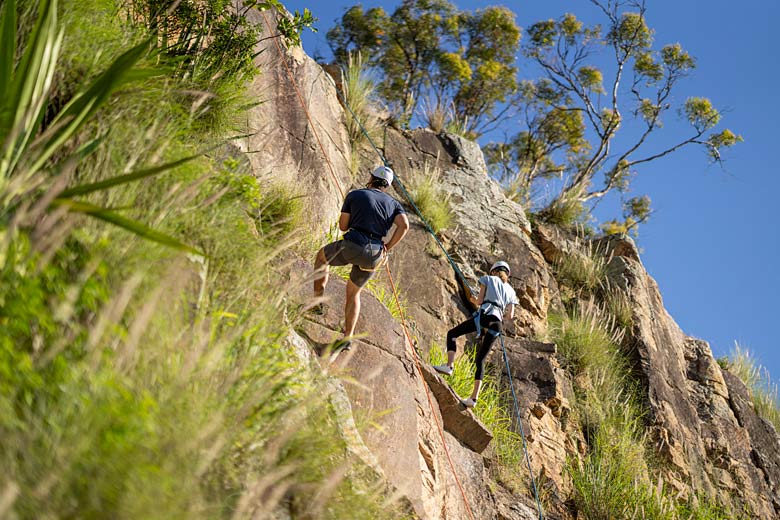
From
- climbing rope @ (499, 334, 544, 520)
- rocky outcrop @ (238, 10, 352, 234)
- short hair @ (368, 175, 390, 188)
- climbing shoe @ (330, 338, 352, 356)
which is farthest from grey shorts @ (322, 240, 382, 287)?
climbing rope @ (499, 334, 544, 520)

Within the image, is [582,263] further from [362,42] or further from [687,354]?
[362,42]

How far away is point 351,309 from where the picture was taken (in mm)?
6203

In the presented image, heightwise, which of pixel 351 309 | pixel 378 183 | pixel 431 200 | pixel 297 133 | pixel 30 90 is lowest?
pixel 30 90

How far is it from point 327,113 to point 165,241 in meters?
8.69

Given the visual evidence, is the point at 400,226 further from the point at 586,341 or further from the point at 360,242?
the point at 586,341

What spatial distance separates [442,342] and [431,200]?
302 cm

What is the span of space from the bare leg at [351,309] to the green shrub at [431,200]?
18.6ft

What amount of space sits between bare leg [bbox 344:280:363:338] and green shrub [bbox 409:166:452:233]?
566 centimetres

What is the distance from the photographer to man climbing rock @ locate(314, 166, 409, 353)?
6.32 m

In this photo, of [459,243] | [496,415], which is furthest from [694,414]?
[459,243]

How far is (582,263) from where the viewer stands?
45.5 ft

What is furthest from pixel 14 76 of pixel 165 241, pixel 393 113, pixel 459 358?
pixel 393 113

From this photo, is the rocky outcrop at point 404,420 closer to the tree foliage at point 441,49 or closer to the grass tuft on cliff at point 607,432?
the grass tuft on cliff at point 607,432

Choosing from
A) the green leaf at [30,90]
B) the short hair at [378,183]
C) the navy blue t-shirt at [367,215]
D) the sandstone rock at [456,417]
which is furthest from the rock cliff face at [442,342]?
the green leaf at [30,90]
